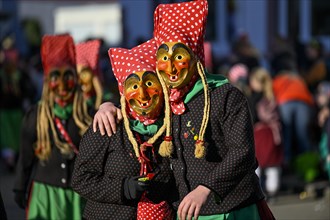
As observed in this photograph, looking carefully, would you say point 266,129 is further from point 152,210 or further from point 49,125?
point 152,210

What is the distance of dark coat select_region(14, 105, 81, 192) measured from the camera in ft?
24.1

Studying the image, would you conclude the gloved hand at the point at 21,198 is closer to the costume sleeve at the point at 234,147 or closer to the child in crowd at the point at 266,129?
the costume sleeve at the point at 234,147

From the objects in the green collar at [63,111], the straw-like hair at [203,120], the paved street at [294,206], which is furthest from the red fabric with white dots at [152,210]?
the paved street at [294,206]

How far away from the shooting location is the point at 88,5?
Result: 33844mm

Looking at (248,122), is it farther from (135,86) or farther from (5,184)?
(5,184)

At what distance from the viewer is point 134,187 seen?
5.09 m

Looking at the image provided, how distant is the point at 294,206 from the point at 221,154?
21.1 feet

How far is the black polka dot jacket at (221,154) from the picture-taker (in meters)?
5.00

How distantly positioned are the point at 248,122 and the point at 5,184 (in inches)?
335

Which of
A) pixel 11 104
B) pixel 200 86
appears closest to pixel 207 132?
pixel 200 86

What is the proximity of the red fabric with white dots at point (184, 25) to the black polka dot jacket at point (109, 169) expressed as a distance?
525mm

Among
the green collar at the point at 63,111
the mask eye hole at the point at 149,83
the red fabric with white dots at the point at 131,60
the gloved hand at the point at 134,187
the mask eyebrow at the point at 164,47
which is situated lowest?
the green collar at the point at 63,111

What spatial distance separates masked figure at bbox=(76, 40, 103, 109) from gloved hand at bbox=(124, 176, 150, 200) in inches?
126

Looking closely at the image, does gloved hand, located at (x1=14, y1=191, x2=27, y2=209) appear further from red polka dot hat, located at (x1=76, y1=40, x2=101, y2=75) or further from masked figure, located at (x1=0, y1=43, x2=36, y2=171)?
masked figure, located at (x1=0, y1=43, x2=36, y2=171)
